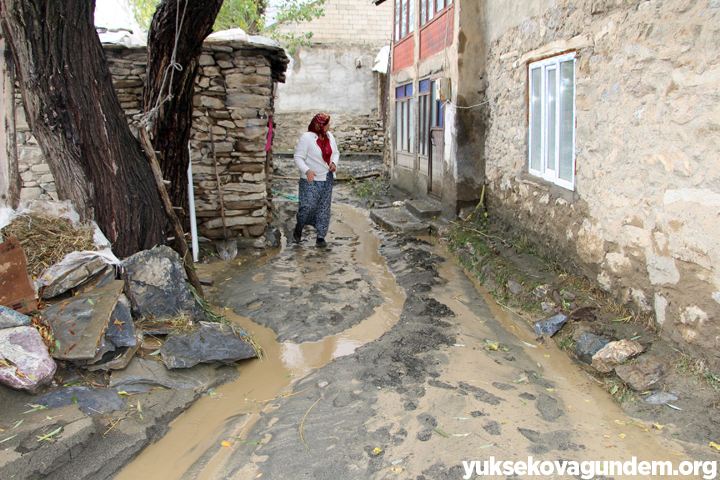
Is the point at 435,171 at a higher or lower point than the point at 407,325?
higher

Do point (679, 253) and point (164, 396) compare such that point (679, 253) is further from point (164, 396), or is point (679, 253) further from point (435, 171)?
point (435, 171)

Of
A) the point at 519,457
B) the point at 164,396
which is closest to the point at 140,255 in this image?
the point at 164,396

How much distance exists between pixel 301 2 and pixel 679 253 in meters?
17.0

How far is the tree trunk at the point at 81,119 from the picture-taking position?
341 cm

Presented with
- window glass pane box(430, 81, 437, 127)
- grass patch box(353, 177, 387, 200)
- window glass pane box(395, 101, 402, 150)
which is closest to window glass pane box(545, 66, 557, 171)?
window glass pane box(430, 81, 437, 127)

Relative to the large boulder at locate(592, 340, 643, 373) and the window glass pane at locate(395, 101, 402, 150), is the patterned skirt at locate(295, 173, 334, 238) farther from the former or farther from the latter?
the window glass pane at locate(395, 101, 402, 150)

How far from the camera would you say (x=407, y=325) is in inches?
162

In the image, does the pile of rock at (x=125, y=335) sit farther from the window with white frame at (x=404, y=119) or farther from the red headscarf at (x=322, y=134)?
the window with white frame at (x=404, y=119)

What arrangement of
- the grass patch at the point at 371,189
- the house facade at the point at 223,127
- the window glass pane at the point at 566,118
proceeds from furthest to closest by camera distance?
the grass patch at the point at 371,189, the house facade at the point at 223,127, the window glass pane at the point at 566,118

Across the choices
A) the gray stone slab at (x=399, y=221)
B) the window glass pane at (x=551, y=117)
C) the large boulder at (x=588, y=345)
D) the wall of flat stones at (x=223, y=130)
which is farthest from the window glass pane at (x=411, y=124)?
the large boulder at (x=588, y=345)

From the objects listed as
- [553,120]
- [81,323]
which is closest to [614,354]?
[553,120]

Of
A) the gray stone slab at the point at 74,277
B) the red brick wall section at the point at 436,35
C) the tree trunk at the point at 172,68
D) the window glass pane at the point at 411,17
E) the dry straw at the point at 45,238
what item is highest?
the window glass pane at the point at 411,17

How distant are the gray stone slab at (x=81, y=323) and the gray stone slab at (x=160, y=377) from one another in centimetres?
24

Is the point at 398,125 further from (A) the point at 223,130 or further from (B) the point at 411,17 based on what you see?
(A) the point at 223,130
